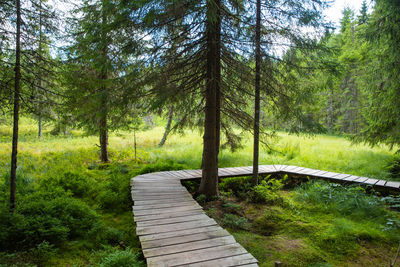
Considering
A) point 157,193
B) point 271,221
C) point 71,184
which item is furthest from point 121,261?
point 71,184

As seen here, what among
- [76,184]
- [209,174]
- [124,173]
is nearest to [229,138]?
[209,174]

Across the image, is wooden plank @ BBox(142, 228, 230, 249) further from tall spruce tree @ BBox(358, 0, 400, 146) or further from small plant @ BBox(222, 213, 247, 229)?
tall spruce tree @ BBox(358, 0, 400, 146)

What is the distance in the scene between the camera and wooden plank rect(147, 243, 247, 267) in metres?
3.11

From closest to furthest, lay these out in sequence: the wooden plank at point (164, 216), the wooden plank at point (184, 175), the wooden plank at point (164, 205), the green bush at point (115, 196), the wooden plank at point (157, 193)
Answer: the wooden plank at point (164, 216), the wooden plank at point (164, 205), the wooden plank at point (157, 193), the green bush at point (115, 196), the wooden plank at point (184, 175)

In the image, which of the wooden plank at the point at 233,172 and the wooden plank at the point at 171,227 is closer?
the wooden plank at the point at 171,227

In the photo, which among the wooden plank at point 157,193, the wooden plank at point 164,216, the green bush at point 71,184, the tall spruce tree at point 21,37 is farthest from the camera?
the green bush at point 71,184

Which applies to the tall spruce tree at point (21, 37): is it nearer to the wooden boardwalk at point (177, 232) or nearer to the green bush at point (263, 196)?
the wooden boardwalk at point (177, 232)

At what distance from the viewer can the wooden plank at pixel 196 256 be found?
10.2ft

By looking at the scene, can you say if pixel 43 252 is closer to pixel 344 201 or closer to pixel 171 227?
pixel 171 227

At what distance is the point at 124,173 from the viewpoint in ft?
31.2

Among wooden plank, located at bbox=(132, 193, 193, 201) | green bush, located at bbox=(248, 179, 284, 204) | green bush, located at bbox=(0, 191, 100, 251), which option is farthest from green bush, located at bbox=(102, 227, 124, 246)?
green bush, located at bbox=(248, 179, 284, 204)

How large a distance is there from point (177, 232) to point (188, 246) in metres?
0.52

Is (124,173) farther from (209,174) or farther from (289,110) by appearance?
(289,110)

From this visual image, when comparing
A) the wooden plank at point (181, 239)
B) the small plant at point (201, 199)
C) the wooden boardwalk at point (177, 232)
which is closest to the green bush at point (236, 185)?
the small plant at point (201, 199)
